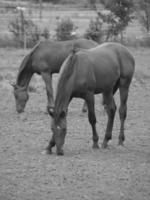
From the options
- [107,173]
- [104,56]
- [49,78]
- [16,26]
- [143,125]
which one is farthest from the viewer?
[16,26]

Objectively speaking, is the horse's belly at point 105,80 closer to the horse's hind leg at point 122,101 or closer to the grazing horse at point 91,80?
the grazing horse at point 91,80

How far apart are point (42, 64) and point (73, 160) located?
17.9ft

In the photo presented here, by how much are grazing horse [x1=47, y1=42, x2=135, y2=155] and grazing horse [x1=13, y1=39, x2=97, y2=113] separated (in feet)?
11.2

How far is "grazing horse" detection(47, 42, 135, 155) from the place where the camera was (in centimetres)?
989

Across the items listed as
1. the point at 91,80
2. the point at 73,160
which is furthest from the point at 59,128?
the point at 91,80

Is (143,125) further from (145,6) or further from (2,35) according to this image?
(145,6)

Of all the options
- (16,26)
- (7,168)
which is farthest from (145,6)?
(7,168)

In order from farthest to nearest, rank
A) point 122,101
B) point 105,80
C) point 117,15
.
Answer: point 117,15
point 122,101
point 105,80

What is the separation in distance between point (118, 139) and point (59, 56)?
4.13 metres

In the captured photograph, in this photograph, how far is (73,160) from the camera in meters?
9.54

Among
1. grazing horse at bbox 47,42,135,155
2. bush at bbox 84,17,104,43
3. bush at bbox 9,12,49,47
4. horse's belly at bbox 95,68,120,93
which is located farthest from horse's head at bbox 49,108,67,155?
bush at bbox 84,17,104,43

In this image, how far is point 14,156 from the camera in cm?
995

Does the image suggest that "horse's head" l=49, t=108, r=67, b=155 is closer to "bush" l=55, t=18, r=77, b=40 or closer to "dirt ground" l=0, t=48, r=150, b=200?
"dirt ground" l=0, t=48, r=150, b=200

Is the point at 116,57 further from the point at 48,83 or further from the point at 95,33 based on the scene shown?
the point at 95,33
